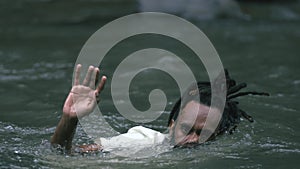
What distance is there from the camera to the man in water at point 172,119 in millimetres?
3793

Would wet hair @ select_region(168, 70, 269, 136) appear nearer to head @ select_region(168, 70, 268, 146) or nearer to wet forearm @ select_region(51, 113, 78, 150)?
head @ select_region(168, 70, 268, 146)

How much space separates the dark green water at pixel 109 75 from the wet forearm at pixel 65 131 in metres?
0.13

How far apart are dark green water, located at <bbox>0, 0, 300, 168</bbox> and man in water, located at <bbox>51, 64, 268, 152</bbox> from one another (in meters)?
0.12

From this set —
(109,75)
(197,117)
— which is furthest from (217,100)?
(109,75)

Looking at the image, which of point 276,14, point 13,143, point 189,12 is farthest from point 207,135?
point 276,14

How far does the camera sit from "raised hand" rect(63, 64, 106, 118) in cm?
376

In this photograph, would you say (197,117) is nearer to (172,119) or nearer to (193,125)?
(193,125)

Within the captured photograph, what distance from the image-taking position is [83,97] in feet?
12.6

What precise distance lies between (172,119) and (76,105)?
3.19 feet

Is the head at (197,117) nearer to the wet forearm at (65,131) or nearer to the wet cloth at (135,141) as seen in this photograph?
the wet cloth at (135,141)

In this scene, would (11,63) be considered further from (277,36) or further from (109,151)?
(277,36)

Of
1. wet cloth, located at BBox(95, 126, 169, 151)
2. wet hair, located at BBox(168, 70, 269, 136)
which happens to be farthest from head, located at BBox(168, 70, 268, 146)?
wet cloth, located at BBox(95, 126, 169, 151)

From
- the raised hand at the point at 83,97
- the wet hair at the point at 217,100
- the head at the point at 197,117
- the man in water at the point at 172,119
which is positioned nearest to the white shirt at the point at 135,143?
the man in water at the point at 172,119

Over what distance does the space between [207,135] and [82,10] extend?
6502mm
